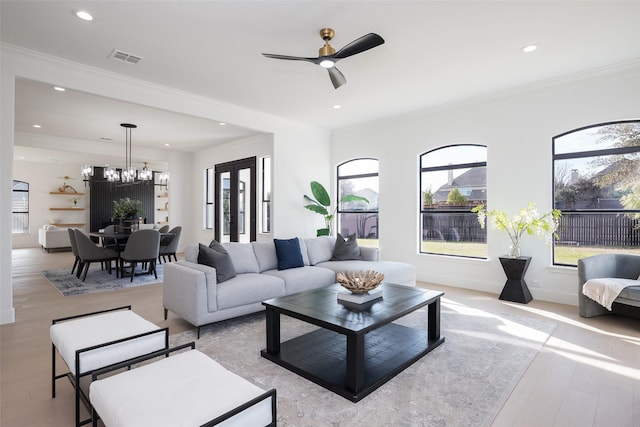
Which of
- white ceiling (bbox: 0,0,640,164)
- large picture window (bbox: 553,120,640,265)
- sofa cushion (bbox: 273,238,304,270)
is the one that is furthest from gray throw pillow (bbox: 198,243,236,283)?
large picture window (bbox: 553,120,640,265)

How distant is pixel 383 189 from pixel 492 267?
90.9 inches

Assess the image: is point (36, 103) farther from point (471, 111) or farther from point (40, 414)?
point (471, 111)

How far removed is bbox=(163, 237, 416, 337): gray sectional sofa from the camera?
3328 millimetres

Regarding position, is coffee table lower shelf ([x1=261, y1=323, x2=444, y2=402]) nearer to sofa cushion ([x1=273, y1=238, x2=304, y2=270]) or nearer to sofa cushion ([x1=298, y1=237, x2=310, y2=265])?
sofa cushion ([x1=273, y1=238, x2=304, y2=270])

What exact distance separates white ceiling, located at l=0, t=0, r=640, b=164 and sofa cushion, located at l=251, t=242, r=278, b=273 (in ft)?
7.35

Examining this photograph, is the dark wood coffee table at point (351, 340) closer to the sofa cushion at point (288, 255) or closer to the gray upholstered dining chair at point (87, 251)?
the sofa cushion at point (288, 255)

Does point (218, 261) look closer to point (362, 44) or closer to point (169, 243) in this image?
point (362, 44)

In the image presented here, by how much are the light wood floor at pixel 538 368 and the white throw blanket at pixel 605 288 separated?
11.2 inches

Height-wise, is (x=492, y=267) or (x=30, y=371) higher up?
(x=492, y=267)

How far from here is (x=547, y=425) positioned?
198cm

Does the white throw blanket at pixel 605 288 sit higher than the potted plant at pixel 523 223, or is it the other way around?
the potted plant at pixel 523 223

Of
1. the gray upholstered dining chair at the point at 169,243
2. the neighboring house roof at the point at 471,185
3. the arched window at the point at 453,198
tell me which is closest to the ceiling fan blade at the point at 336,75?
the arched window at the point at 453,198

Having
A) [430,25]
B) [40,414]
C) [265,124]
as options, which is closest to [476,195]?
[430,25]

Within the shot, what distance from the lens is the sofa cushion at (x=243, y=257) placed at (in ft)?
13.5
